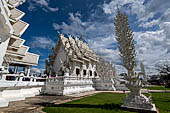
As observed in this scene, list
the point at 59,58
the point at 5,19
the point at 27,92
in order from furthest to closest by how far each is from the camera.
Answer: the point at 59,58, the point at 27,92, the point at 5,19

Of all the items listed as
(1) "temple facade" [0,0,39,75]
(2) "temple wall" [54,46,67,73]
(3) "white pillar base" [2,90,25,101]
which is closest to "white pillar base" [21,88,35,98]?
(3) "white pillar base" [2,90,25,101]

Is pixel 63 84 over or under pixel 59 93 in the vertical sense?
Result: over

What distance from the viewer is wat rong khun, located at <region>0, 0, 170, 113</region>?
→ 592 cm

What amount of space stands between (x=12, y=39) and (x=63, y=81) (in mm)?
7124

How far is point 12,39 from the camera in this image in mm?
11008

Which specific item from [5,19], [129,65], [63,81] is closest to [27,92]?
[63,81]

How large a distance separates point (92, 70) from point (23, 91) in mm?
15907

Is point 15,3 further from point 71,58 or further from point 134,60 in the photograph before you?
point 134,60

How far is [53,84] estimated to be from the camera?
41.3 feet

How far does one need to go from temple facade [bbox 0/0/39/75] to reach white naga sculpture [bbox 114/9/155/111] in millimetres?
8158

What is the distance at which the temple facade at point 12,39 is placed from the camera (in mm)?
7777

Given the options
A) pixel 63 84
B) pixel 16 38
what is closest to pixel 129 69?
pixel 63 84

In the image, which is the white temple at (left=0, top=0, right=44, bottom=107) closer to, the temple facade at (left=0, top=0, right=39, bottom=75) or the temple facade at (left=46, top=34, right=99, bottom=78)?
the temple facade at (left=0, top=0, right=39, bottom=75)

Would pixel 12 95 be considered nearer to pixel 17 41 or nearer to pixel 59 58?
pixel 17 41
